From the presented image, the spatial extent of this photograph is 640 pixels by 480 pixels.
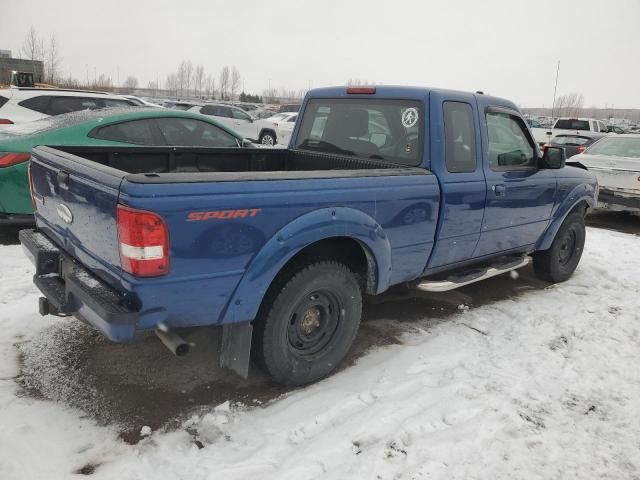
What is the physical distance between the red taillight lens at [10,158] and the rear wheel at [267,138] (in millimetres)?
15522

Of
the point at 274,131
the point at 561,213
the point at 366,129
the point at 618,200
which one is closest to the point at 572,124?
the point at 274,131

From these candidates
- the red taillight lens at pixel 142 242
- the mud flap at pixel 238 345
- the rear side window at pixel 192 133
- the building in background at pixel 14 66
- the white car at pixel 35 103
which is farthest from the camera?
the building in background at pixel 14 66

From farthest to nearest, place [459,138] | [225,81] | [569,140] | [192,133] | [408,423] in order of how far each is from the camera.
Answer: [225,81], [569,140], [192,133], [459,138], [408,423]

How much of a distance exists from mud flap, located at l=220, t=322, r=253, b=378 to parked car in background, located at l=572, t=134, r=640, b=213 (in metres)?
7.99

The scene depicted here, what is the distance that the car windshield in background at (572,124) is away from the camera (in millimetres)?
19234

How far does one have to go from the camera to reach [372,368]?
3.62m

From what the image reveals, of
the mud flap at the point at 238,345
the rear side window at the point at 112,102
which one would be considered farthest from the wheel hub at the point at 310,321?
the rear side window at the point at 112,102

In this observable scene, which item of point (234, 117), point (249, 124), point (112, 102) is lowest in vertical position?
point (249, 124)

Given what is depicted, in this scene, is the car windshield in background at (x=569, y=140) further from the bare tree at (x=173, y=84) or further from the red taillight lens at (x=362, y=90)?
the bare tree at (x=173, y=84)

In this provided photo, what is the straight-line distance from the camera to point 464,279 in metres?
4.29

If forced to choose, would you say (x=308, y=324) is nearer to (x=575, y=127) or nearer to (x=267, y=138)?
(x=267, y=138)

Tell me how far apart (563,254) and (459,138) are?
8.73 feet

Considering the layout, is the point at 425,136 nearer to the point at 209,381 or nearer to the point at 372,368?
the point at 372,368

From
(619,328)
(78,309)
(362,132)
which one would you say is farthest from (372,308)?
(78,309)
